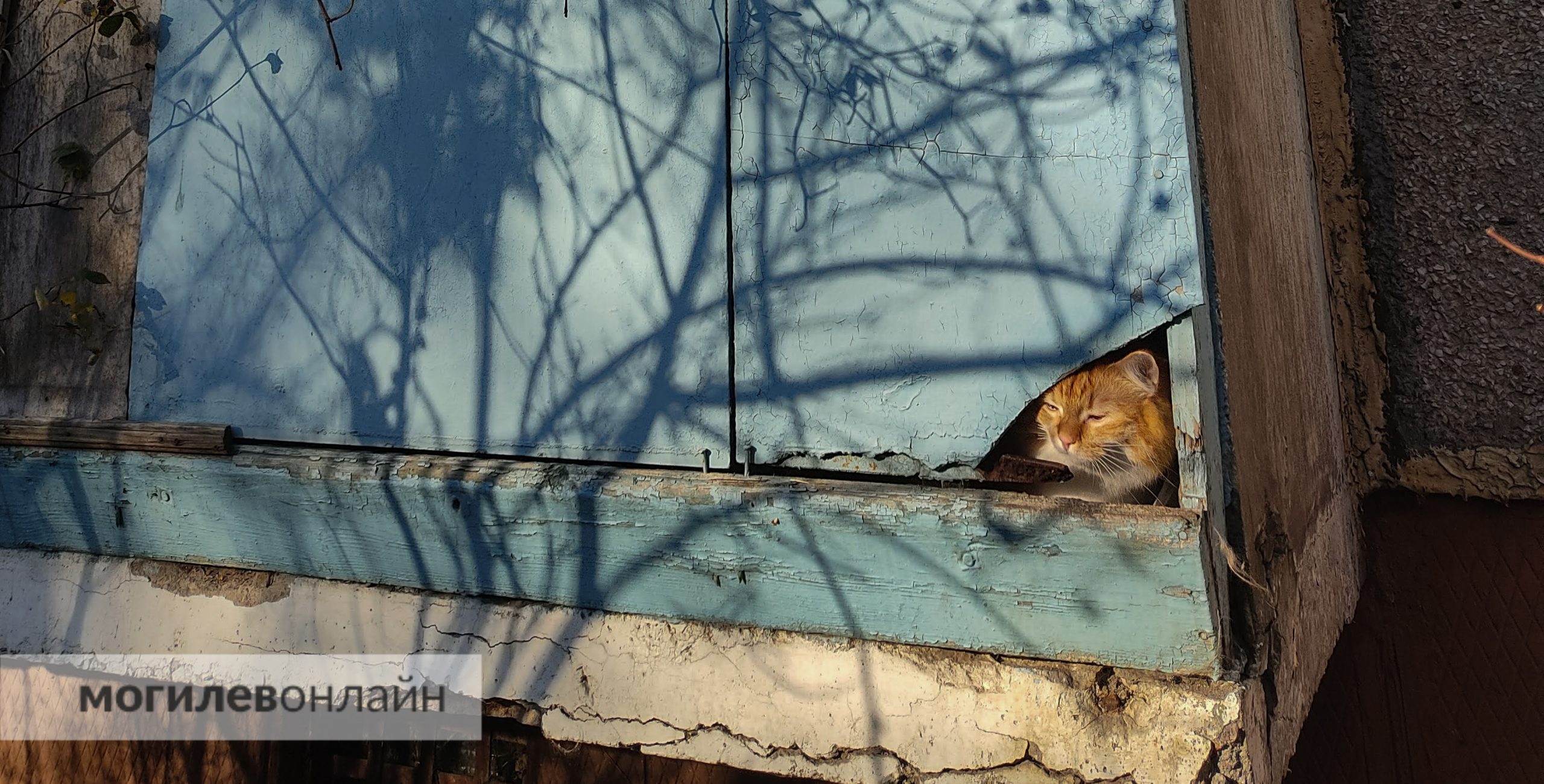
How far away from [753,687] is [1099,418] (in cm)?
85

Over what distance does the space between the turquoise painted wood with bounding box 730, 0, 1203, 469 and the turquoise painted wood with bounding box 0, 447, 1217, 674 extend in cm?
16

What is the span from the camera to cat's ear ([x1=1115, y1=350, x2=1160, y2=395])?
153cm

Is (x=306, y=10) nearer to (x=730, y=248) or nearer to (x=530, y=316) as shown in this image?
(x=530, y=316)

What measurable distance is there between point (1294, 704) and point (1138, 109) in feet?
4.16

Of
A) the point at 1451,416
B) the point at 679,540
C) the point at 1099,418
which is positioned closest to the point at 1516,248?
the point at 1099,418

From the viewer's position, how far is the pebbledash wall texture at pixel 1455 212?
2.49m

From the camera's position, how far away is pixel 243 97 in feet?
7.29

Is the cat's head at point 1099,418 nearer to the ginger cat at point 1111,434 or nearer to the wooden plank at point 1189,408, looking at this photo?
the ginger cat at point 1111,434

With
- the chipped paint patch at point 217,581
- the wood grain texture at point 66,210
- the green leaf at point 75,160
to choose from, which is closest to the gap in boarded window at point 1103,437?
the chipped paint patch at point 217,581

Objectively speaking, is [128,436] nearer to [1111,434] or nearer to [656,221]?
[656,221]

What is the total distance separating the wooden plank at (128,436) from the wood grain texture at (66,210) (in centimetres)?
8

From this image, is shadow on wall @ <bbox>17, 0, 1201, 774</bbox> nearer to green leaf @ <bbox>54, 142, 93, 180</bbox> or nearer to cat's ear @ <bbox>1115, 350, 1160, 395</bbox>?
cat's ear @ <bbox>1115, 350, 1160, 395</bbox>

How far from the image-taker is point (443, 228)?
6.68ft

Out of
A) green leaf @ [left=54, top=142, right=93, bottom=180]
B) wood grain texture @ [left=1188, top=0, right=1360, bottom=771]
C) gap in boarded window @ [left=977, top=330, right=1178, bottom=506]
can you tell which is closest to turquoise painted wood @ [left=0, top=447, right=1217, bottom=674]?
gap in boarded window @ [left=977, top=330, right=1178, bottom=506]
